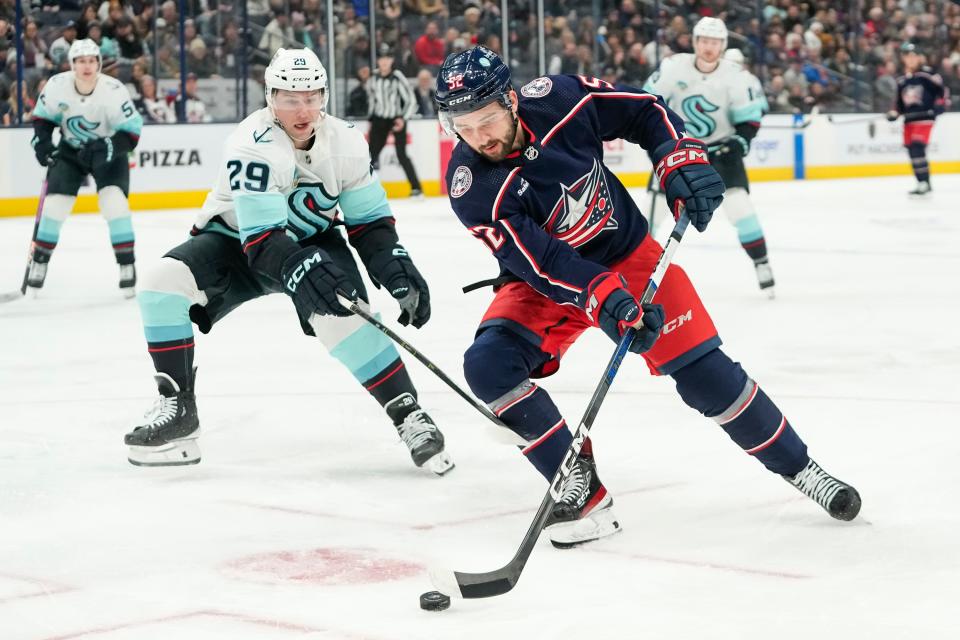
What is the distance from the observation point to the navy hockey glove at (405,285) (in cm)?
333

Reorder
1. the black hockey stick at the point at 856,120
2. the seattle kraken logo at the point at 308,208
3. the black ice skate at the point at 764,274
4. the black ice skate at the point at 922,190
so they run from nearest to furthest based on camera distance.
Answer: the seattle kraken logo at the point at 308,208 < the black ice skate at the point at 764,274 < the black ice skate at the point at 922,190 < the black hockey stick at the point at 856,120

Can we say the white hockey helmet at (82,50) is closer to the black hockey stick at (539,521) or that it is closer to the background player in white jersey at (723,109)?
the background player in white jersey at (723,109)

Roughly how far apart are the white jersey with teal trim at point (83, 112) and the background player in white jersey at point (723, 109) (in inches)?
94.9

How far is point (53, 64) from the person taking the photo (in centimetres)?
1141

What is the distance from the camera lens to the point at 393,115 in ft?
40.6

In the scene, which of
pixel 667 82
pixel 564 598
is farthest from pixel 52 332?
pixel 564 598

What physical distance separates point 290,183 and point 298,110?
0.17 meters

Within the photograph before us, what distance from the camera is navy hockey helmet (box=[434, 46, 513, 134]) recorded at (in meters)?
2.63

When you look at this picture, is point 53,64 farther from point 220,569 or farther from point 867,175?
point 220,569

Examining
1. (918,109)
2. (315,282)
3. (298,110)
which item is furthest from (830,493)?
(918,109)

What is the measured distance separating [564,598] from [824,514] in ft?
2.38

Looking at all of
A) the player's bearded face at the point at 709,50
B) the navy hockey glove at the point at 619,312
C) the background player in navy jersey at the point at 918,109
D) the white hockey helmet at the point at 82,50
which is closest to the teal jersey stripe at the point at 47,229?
the white hockey helmet at the point at 82,50

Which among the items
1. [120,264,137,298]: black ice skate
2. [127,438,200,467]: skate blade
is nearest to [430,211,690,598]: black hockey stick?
[127,438,200,467]: skate blade

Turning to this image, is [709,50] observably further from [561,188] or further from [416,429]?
[561,188]
